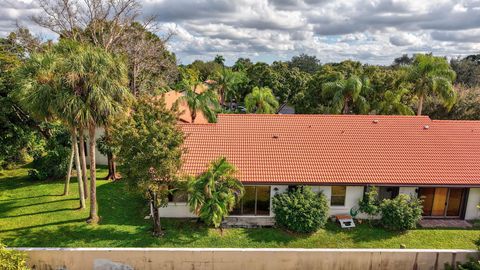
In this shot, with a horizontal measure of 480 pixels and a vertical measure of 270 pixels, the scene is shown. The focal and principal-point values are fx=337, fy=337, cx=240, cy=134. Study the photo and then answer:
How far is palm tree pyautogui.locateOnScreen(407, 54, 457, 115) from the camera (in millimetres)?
25875

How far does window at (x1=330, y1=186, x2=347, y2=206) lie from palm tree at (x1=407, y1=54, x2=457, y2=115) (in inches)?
534

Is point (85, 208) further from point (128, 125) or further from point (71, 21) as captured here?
point (71, 21)

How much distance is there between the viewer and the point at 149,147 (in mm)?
14523

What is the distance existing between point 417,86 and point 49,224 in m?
27.0

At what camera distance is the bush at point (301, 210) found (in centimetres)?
1662

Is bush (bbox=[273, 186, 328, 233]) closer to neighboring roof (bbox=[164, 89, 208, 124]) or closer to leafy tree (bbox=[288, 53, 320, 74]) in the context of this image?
neighboring roof (bbox=[164, 89, 208, 124])

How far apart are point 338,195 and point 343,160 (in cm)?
205

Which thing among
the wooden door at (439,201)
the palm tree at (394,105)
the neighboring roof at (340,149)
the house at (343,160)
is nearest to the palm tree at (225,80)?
the palm tree at (394,105)

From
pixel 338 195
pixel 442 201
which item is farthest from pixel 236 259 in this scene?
pixel 442 201

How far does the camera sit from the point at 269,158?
19047 millimetres

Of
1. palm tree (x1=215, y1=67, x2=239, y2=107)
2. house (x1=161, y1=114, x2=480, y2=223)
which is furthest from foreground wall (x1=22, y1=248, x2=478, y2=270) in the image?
palm tree (x1=215, y1=67, x2=239, y2=107)

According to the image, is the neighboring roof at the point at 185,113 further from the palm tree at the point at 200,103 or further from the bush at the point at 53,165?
the bush at the point at 53,165

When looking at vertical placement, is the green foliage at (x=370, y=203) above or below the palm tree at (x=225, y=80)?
below

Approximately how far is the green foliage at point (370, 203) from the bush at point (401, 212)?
1.27ft
